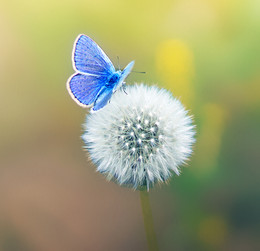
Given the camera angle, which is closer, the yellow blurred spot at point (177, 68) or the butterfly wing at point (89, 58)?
the butterfly wing at point (89, 58)

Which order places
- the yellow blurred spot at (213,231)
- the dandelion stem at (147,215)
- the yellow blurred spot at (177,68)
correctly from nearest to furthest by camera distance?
the dandelion stem at (147,215), the yellow blurred spot at (213,231), the yellow blurred spot at (177,68)

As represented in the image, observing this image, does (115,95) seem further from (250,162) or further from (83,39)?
(250,162)

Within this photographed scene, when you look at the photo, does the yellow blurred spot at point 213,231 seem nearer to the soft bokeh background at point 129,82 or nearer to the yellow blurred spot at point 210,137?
the soft bokeh background at point 129,82

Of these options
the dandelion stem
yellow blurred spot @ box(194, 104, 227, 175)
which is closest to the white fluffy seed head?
the dandelion stem

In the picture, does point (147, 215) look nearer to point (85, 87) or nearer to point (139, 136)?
point (139, 136)

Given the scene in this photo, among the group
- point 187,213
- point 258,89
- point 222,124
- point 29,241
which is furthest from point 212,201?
point 29,241

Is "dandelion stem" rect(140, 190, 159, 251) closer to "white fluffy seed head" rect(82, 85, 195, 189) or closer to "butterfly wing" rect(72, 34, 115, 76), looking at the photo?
"white fluffy seed head" rect(82, 85, 195, 189)

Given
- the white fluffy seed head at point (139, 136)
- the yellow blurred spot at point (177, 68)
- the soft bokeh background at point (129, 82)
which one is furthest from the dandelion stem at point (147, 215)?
the yellow blurred spot at point (177, 68)

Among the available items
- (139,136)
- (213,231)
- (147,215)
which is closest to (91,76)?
(139,136)
